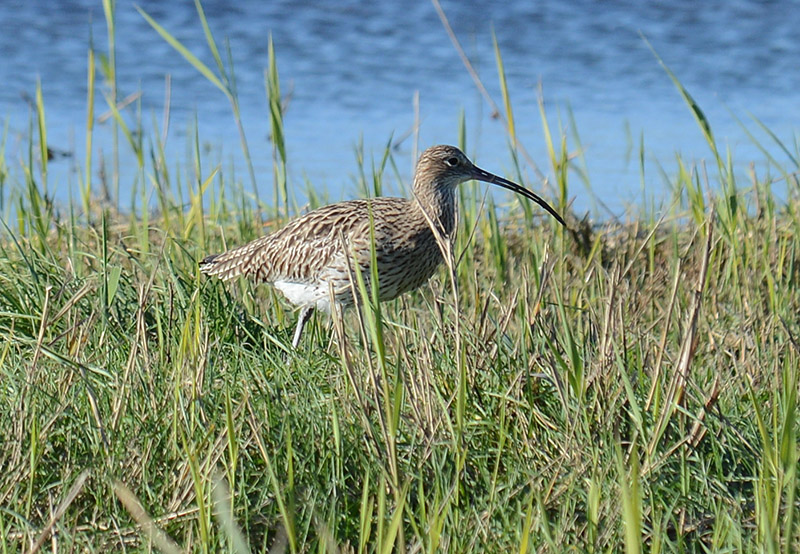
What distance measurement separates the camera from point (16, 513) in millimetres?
2811

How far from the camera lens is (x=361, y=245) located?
513cm

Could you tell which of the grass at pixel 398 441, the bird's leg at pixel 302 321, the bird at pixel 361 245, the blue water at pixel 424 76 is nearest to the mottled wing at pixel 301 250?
the bird at pixel 361 245

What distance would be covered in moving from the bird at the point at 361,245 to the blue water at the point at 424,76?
2.03m

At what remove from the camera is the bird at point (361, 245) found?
198 inches

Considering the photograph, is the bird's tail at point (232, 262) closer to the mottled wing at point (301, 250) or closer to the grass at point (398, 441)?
the mottled wing at point (301, 250)

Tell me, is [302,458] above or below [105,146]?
above

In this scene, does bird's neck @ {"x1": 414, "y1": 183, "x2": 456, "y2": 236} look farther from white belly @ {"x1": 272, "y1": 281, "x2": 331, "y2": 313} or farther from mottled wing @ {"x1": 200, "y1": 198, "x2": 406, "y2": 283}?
white belly @ {"x1": 272, "y1": 281, "x2": 331, "y2": 313}

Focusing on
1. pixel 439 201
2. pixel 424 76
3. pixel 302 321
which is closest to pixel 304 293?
pixel 302 321

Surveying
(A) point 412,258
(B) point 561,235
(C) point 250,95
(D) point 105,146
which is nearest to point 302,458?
(A) point 412,258

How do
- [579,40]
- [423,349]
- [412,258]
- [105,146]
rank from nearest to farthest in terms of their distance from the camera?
[423,349] < [412,258] < [105,146] < [579,40]

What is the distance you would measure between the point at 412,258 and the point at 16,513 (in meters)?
2.46

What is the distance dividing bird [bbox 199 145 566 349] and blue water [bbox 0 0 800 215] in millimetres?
2032

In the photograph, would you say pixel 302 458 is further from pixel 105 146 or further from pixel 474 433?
pixel 105 146

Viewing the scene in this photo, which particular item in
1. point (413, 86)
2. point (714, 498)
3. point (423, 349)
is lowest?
point (413, 86)
